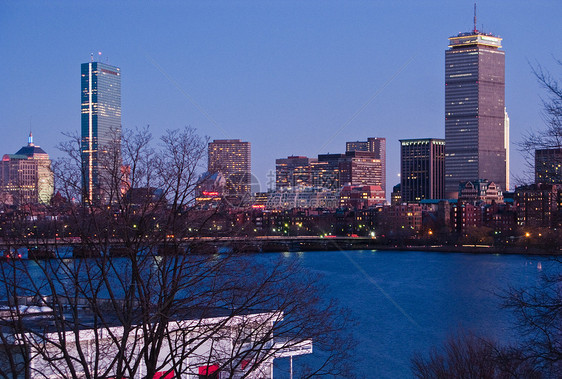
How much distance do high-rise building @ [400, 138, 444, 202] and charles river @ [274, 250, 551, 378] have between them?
95.8 m

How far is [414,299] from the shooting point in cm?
2975

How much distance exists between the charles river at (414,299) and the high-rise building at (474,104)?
80569 mm

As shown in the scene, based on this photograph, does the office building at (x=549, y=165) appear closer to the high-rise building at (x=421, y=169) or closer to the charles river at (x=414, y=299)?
the charles river at (x=414, y=299)

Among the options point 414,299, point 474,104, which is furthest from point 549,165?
point 474,104

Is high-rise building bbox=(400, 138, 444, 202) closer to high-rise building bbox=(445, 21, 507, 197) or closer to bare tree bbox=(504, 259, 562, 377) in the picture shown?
high-rise building bbox=(445, 21, 507, 197)

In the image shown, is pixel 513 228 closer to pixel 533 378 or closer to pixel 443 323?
pixel 443 323

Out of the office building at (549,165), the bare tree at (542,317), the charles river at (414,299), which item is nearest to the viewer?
the bare tree at (542,317)

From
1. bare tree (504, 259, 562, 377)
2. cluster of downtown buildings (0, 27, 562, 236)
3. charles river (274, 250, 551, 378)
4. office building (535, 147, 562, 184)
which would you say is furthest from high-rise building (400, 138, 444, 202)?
office building (535, 147, 562, 184)

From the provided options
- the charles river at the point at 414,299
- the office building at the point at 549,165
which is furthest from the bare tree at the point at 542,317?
the office building at the point at 549,165

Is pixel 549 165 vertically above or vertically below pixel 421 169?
below

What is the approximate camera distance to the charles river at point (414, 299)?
1898 cm

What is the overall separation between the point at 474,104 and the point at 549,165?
424 ft

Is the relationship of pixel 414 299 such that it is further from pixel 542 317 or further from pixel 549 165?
pixel 542 317

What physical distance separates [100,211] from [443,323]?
1901cm
